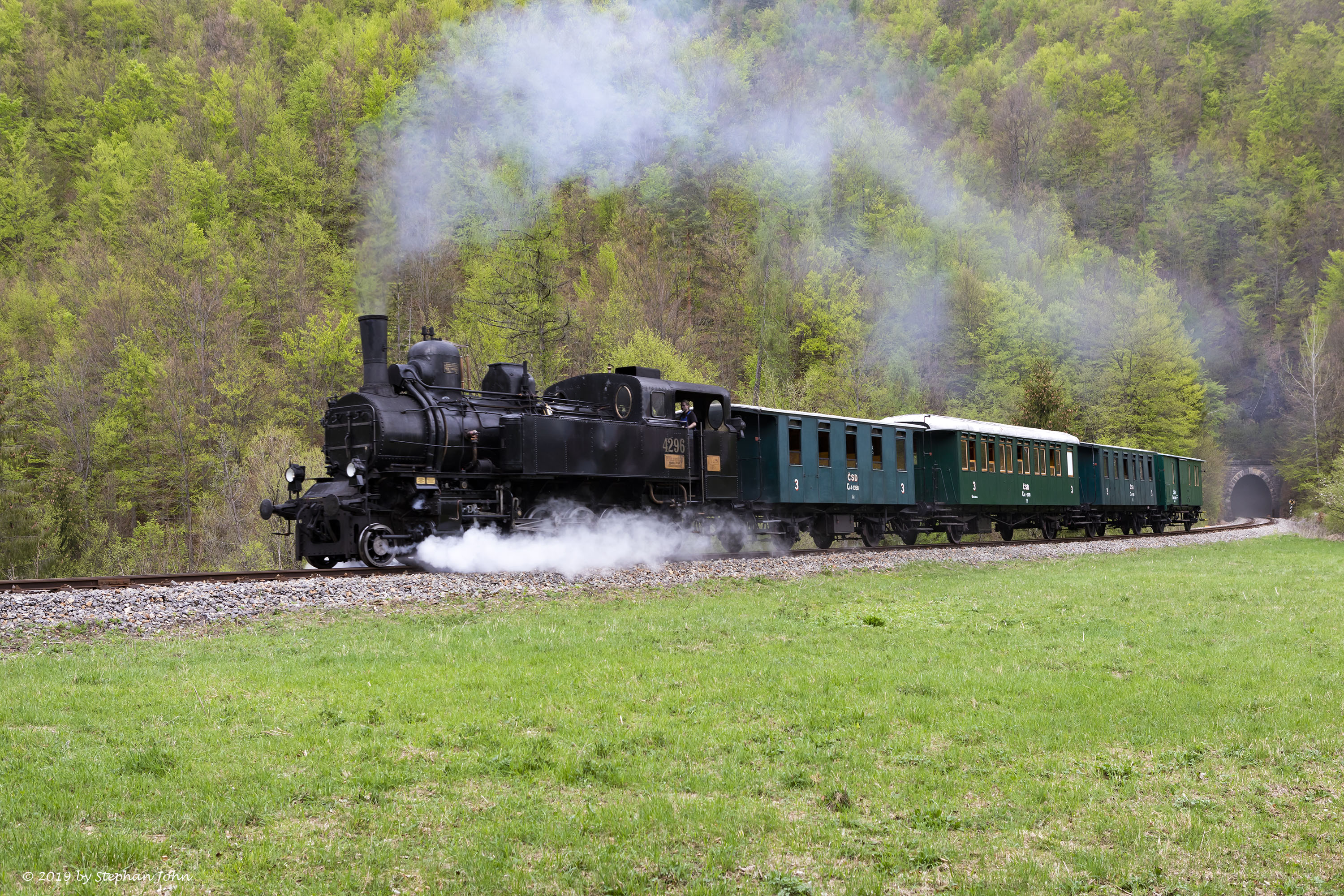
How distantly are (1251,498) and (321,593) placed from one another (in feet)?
301

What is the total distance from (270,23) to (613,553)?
234ft

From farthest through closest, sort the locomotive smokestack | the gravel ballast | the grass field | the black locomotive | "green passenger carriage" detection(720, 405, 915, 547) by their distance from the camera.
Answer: "green passenger carriage" detection(720, 405, 915, 547), the locomotive smokestack, the black locomotive, the gravel ballast, the grass field

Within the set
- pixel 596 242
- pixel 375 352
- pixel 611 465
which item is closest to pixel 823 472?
pixel 611 465

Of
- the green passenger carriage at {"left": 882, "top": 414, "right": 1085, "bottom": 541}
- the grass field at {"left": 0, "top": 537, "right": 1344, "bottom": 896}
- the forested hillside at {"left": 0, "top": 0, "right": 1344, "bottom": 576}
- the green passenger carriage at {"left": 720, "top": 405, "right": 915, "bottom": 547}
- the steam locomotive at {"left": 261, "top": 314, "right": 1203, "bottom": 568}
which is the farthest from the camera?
the forested hillside at {"left": 0, "top": 0, "right": 1344, "bottom": 576}

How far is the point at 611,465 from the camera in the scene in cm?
1828

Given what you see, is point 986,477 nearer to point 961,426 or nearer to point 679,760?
point 961,426

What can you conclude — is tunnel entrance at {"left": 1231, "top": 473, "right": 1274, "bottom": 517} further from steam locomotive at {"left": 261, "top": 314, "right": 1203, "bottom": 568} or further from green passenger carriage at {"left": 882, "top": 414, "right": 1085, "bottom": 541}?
steam locomotive at {"left": 261, "top": 314, "right": 1203, "bottom": 568}

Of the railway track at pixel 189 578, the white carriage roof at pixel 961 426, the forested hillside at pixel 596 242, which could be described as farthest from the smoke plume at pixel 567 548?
the forested hillside at pixel 596 242

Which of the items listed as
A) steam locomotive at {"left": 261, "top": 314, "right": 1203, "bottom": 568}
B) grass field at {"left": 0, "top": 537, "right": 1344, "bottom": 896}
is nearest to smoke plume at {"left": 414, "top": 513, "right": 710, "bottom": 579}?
steam locomotive at {"left": 261, "top": 314, "right": 1203, "bottom": 568}

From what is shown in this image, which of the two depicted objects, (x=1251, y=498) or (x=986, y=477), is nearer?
(x=986, y=477)

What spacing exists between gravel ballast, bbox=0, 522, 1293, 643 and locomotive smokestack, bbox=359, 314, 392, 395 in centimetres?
360

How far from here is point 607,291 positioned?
52.2 m

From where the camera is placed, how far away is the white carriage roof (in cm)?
2658

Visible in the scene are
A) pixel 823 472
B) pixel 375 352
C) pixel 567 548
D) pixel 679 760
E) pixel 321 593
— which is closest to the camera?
pixel 679 760
